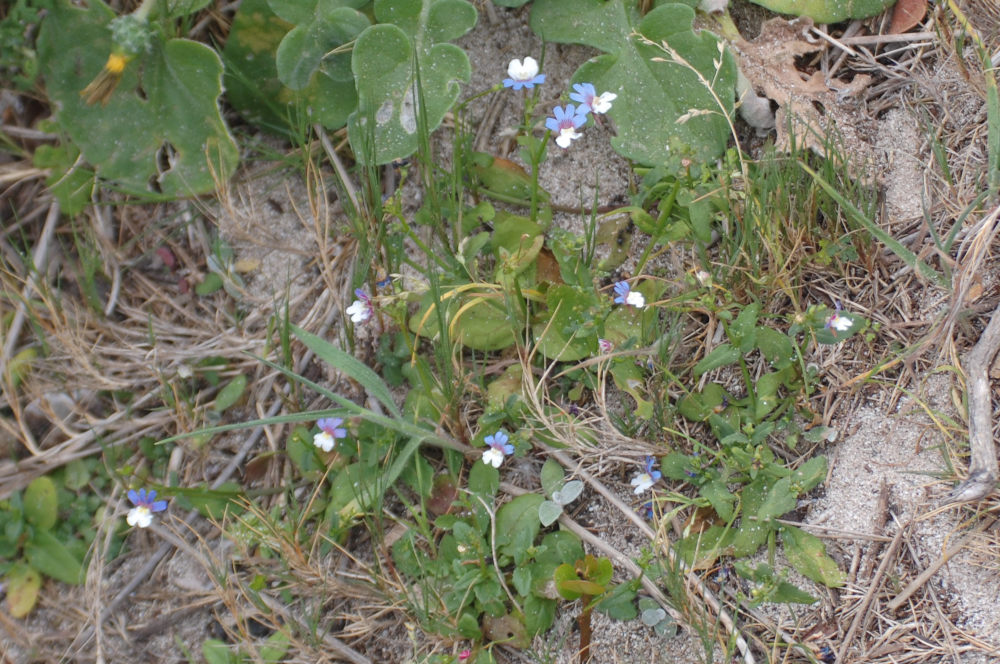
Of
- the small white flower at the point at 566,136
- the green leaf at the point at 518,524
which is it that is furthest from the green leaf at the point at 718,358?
the small white flower at the point at 566,136

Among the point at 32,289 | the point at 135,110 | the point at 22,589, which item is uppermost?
the point at 135,110

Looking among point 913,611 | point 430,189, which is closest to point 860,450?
point 913,611

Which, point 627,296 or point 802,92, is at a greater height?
point 802,92

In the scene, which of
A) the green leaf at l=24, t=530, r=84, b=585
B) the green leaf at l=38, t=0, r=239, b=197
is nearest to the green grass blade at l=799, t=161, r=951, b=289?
the green leaf at l=38, t=0, r=239, b=197

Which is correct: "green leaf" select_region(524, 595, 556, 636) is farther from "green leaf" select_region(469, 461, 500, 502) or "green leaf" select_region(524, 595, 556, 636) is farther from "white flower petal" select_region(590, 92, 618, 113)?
"white flower petal" select_region(590, 92, 618, 113)

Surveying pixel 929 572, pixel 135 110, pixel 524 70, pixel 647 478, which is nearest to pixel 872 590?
pixel 929 572

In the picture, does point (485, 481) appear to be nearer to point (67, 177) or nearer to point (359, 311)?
point (359, 311)

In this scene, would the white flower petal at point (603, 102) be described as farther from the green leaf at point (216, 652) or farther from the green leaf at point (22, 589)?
the green leaf at point (22, 589)
